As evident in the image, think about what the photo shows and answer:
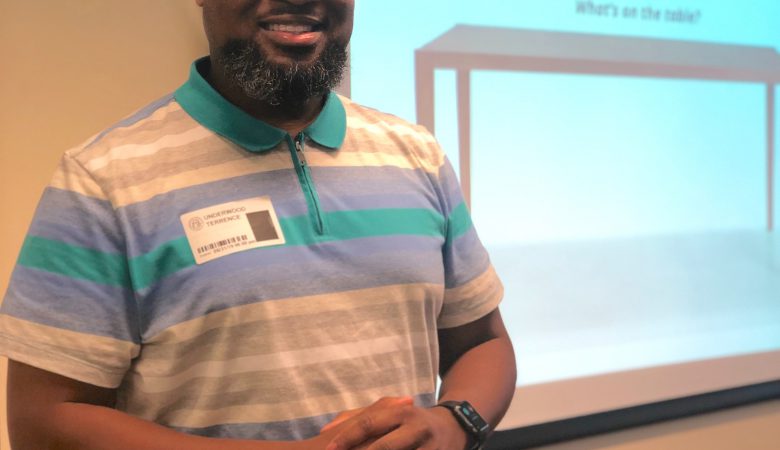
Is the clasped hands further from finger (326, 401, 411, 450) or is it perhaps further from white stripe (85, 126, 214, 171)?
white stripe (85, 126, 214, 171)

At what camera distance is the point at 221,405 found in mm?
873

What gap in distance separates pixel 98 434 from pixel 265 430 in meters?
0.18

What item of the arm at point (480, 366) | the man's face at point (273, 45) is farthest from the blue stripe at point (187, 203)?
the arm at point (480, 366)

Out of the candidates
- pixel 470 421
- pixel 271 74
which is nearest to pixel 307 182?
pixel 271 74

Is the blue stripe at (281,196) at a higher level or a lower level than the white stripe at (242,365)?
higher

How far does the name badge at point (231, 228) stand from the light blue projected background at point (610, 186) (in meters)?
0.72

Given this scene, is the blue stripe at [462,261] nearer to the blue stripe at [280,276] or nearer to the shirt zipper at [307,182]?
the blue stripe at [280,276]

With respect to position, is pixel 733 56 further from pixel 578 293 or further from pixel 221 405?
pixel 221 405

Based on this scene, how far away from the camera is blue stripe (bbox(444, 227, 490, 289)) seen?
106cm

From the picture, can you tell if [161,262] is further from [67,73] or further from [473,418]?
[67,73]

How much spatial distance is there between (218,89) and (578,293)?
119 centimetres

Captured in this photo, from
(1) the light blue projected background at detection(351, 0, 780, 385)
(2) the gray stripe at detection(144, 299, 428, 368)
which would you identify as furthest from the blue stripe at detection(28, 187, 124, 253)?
(1) the light blue projected background at detection(351, 0, 780, 385)

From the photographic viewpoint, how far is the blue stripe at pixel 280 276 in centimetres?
85

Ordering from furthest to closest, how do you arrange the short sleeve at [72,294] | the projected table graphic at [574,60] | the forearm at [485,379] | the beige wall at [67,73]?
the projected table graphic at [574,60]
the beige wall at [67,73]
the forearm at [485,379]
the short sleeve at [72,294]
